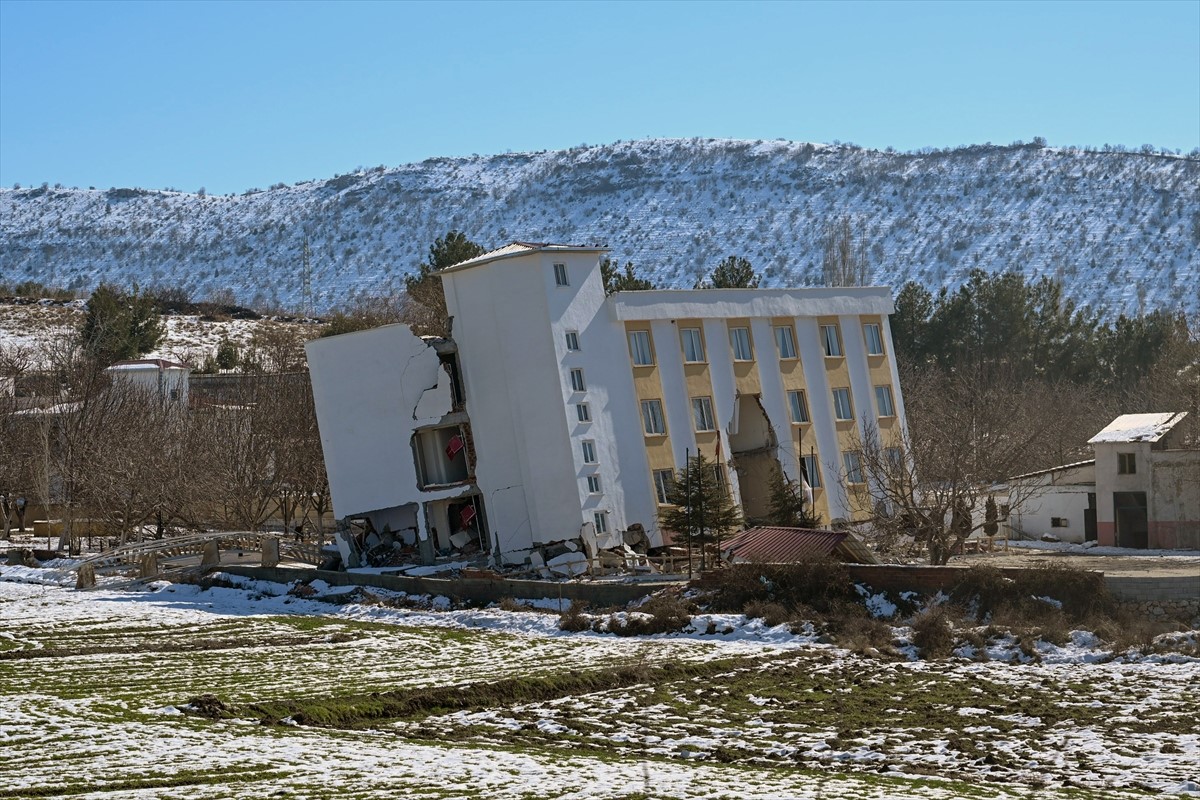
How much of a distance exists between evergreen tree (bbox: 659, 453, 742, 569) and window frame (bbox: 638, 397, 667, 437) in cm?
593

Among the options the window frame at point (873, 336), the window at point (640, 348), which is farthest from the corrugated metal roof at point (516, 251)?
the window frame at point (873, 336)

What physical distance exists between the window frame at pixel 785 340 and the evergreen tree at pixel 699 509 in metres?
11.8

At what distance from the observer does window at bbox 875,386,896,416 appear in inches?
2633

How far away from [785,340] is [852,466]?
5926 mm

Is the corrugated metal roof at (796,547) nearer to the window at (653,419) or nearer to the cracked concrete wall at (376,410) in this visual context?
the window at (653,419)

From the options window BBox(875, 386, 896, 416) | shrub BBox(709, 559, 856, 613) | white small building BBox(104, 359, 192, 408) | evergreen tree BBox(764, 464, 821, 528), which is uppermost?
white small building BBox(104, 359, 192, 408)

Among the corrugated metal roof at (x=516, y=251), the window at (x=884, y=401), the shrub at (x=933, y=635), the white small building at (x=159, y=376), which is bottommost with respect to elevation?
the shrub at (x=933, y=635)

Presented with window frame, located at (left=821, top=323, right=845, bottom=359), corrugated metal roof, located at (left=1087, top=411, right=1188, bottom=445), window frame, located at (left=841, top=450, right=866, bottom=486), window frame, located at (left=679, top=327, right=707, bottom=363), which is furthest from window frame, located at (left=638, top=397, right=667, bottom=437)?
corrugated metal roof, located at (left=1087, top=411, right=1188, bottom=445)

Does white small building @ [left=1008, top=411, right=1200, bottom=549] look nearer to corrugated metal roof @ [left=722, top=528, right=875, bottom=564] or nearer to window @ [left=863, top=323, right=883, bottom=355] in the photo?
window @ [left=863, top=323, right=883, bottom=355]

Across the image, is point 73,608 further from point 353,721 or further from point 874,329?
point 874,329

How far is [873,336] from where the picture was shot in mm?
67750

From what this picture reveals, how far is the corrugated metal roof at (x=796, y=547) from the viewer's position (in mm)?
45206

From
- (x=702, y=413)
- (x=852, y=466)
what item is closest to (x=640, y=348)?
(x=702, y=413)

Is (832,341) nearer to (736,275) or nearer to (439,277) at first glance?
(439,277)
